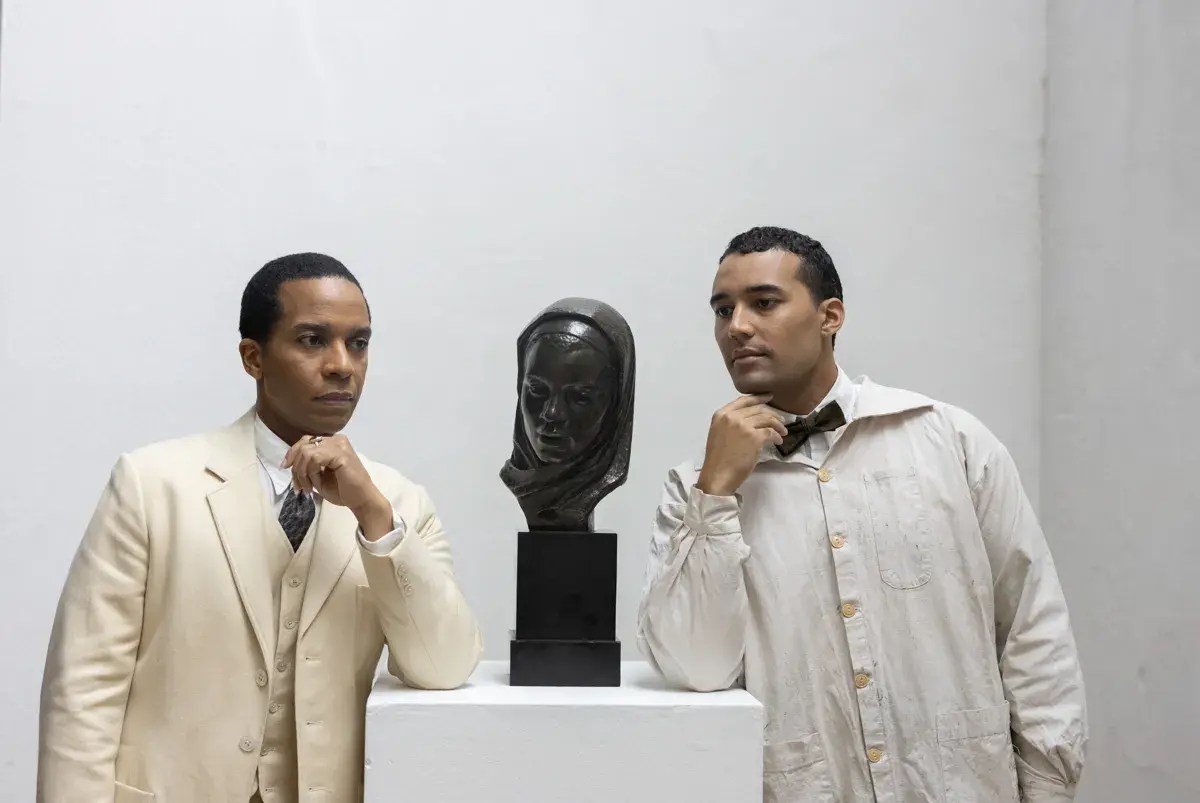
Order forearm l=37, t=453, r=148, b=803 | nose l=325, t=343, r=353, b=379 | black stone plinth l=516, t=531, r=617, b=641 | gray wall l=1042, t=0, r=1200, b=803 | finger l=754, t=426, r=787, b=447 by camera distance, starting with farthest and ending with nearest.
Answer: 1. gray wall l=1042, t=0, r=1200, b=803
2. black stone plinth l=516, t=531, r=617, b=641
3. finger l=754, t=426, r=787, b=447
4. nose l=325, t=343, r=353, b=379
5. forearm l=37, t=453, r=148, b=803

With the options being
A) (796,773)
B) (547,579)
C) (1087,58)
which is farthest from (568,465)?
(1087,58)

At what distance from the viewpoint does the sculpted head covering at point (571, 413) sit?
2887 mm

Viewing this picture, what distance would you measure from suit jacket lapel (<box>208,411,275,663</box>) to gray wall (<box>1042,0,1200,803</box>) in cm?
267

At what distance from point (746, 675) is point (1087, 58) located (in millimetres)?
2752

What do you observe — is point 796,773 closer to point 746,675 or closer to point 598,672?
point 746,675

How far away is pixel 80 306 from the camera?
4.50 meters

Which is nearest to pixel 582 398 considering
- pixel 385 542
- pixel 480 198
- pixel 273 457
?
pixel 385 542

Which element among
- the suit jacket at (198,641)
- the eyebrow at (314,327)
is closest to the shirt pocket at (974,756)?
the suit jacket at (198,641)

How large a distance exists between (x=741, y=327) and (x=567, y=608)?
739mm

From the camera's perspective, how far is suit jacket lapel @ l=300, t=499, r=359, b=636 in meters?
2.67

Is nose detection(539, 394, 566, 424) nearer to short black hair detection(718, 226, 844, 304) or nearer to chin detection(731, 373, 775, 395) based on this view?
chin detection(731, 373, 775, 395)

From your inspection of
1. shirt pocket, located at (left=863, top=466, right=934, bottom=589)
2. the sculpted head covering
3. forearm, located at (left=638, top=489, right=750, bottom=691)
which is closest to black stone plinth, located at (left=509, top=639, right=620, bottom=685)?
forearm, located at (left=638, top=489, right=750, bottom=691)

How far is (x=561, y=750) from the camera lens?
266 cm

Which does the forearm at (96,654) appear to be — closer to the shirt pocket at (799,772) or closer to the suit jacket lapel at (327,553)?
the suit jacket lapel at (327,553)
